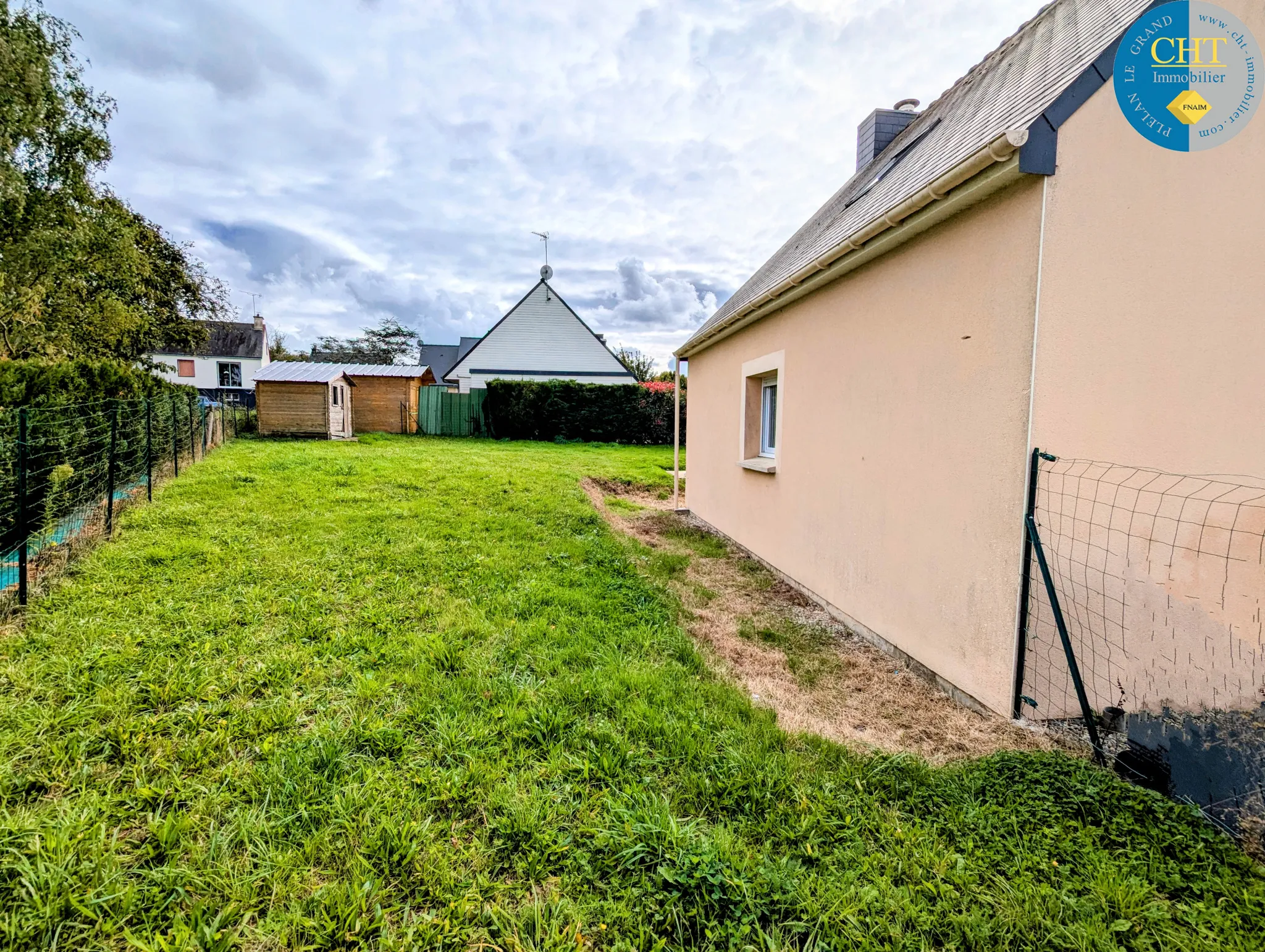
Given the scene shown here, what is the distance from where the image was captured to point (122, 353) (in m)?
21.4

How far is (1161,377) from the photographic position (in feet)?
8.07

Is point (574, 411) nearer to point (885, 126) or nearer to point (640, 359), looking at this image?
point (885, 126)

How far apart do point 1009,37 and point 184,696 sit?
9065mm

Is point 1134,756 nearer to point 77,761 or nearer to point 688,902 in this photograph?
point 688,902

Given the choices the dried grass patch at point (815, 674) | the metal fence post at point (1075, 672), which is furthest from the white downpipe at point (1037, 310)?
the dried grass patch at point (815, 674)

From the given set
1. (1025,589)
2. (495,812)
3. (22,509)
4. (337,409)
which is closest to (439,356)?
(337,409)

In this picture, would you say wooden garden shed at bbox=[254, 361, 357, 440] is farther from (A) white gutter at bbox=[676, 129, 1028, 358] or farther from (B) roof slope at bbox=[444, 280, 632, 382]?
(A) white gutter at bbox=[676, 129, 1028, 358]

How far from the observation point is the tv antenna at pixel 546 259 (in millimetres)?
25438

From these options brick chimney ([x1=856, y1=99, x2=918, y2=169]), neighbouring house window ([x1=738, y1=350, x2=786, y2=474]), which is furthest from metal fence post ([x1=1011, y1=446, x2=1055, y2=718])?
brick chimney ([x1=856, y1=99, x2=918, y2=169])

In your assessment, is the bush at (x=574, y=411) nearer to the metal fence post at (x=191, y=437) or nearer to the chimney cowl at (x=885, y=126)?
the metal fence post at (x=191, y=437)

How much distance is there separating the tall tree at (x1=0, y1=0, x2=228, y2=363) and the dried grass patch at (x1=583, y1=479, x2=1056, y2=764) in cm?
1925

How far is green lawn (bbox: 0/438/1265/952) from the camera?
1581 millimetres

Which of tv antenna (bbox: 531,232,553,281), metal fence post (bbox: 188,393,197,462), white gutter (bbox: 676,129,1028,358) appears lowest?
metal fence post (bbox: 188,393,197,462)

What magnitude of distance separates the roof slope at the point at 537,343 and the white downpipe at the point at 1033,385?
24.1m
